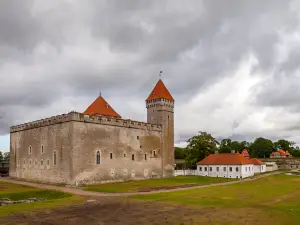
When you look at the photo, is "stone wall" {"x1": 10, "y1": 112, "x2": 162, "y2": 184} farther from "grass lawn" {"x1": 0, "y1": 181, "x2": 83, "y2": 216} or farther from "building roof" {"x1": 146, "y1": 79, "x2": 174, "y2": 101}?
"grass lawn" {"x1": 0, "y1": 181, "x2": 83, "y2": 216}

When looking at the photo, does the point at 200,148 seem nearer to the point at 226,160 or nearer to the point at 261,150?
the point at 226,160

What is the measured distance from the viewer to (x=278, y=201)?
2598 centimetres

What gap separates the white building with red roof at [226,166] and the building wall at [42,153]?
30.3 m

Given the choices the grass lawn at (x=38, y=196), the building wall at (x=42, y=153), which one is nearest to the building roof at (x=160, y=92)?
the building wall at (x=42, y=153)

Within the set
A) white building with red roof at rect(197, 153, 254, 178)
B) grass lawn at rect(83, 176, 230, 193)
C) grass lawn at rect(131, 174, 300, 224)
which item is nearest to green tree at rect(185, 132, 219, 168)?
white building with red roof at rect(197, 153, 254, 178)

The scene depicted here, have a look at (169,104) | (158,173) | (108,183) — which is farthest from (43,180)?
(169,104)

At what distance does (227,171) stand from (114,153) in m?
23.7

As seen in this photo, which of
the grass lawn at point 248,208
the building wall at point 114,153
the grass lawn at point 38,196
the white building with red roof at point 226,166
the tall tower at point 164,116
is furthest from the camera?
the white building with red roof at point 226,166

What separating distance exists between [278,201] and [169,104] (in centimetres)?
3327

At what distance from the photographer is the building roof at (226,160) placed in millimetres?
57431

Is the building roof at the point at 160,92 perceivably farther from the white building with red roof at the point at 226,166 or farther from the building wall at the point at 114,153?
the white building with red roof at the point at 226,166

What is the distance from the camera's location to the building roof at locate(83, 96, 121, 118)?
1921 inches

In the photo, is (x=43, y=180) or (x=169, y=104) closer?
(x=43, y=180)

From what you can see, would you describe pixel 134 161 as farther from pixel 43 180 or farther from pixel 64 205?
pixel 64 205
